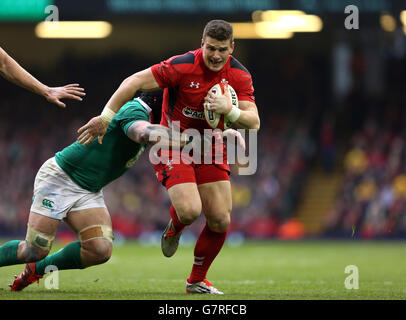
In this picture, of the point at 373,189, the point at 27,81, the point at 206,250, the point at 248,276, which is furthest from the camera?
the point at 373,189

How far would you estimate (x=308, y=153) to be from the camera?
72.6 feet

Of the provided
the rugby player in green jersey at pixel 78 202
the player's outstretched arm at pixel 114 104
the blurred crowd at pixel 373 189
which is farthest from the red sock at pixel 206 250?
the blurred crowd at pixel 373 189

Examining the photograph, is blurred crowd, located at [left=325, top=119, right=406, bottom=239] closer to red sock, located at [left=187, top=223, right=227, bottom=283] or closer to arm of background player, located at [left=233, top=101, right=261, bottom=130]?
red sock, located at [left=187, top=223, right=227, bottom=283]

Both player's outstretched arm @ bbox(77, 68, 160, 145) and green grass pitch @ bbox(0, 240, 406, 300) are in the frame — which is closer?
player's outstretched arm @ bbox(77, 68, 160, 145)

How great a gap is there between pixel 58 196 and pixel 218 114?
1.64 metres

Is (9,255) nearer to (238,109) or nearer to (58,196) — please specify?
(58,196)

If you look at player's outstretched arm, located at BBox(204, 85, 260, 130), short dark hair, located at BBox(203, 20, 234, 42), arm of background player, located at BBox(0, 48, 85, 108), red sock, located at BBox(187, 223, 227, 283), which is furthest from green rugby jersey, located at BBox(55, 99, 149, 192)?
red sock, located at BBox(187, 223, 227, 283)

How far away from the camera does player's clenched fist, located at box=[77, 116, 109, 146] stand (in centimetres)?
639

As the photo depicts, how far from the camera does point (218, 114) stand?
22.3ft

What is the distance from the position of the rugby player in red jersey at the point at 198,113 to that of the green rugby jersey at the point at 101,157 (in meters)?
0.32

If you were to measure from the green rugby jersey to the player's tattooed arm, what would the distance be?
1.29ft

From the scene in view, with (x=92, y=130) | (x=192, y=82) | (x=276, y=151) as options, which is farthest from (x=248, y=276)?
(x=276, y=151)

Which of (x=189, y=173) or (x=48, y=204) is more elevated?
(x=189, y=173)

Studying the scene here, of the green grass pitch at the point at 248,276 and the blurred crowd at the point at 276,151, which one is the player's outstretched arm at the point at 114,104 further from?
the blurred crowd at the point at 276,151
